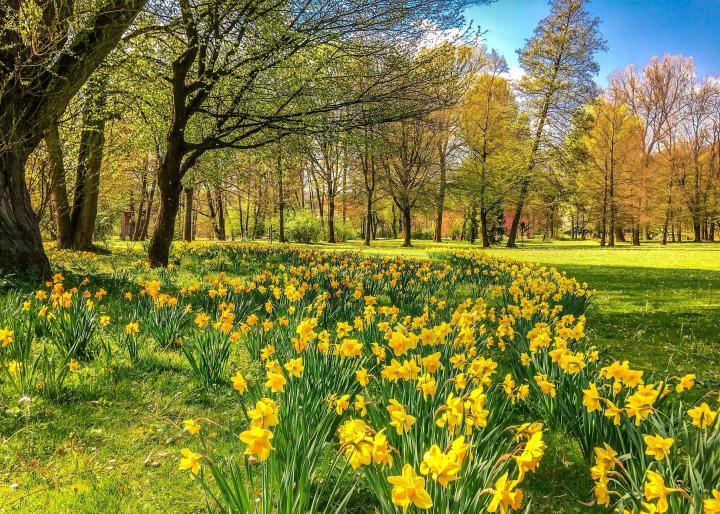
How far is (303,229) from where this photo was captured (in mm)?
28953

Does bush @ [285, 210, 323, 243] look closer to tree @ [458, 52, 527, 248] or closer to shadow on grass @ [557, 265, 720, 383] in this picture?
tree @ [458, 52, 527, 248]

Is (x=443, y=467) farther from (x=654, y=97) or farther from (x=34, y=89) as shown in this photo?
(x=654, y=97)

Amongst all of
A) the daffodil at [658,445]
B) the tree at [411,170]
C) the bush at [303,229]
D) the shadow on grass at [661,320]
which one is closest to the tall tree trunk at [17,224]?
the daffodil at [658,445]

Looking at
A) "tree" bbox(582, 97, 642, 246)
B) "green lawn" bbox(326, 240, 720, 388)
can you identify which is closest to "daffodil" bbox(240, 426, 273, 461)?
"green lawn" bbox(326, 240, 720, 388)

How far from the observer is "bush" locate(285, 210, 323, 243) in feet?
94.8

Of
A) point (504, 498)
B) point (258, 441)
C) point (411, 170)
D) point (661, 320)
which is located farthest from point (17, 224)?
point (411, 170)

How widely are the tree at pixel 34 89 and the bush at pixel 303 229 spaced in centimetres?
2279

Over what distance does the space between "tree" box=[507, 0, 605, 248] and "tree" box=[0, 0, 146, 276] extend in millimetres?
23728

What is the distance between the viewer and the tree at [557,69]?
82.6ft

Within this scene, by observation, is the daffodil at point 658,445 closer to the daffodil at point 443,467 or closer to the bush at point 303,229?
the daffodil at point 443,467

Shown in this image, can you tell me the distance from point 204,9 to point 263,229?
2865 centimetres

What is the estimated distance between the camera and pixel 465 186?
89.1 feet

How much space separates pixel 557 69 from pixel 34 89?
2624cm

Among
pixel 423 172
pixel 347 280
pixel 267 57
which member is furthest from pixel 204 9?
pixel 423 172
